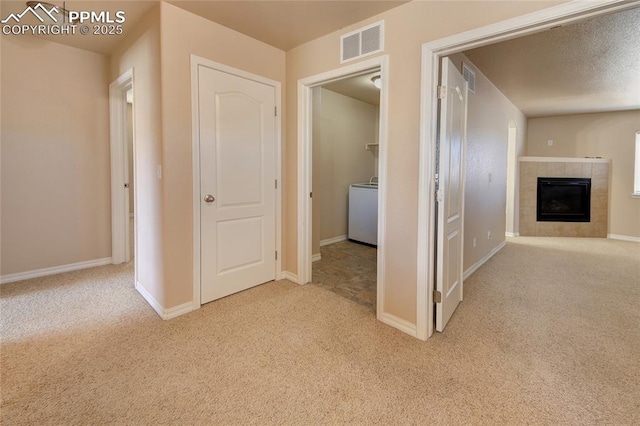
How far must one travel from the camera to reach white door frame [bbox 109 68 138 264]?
3613mm

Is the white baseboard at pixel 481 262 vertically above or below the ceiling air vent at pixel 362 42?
below

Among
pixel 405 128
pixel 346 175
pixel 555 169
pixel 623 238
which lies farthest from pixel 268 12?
pixel 623 238

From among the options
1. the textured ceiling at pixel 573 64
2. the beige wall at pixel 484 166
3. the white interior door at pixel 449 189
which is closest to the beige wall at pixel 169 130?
the white interior door at pixel 449 189

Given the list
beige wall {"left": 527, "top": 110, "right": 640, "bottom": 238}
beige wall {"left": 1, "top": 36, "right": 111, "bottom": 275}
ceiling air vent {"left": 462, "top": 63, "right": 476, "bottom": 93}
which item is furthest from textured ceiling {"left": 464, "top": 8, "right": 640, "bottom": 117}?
beige wall {"left": 1, "top": 36, "right": 111, "bottom": 275}

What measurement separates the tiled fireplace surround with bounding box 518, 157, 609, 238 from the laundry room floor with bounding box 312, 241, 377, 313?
341cm

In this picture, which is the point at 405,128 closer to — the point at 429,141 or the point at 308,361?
the point at 429,141

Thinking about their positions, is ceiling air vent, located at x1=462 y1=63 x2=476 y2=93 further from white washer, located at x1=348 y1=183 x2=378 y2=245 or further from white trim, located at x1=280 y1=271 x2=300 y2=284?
white trim, located at x1=280 y1=271 x2=300 y2=284

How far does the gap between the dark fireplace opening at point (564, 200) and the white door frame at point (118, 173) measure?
6863mm

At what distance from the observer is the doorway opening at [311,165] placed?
2.37 m

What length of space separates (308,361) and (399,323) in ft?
2.60

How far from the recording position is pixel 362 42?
246 cm

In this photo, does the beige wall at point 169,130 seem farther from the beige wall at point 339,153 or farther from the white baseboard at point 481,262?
the white baseboard at point 481,262

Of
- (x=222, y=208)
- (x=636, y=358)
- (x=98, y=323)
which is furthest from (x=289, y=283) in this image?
(x=636, y=358)

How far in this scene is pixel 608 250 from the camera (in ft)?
15.9
